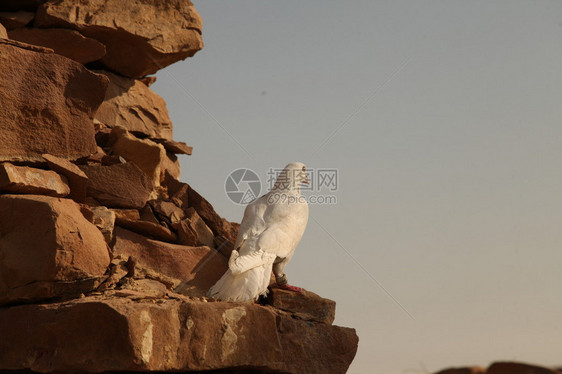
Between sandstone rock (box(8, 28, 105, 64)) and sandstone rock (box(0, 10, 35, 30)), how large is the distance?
0.20 feet

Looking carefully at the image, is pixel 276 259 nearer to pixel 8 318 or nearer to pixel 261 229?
pixel 261 229

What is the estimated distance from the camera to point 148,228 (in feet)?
25.3

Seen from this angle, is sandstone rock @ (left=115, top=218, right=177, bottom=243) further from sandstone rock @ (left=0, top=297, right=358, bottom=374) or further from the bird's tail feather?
sandstone rock @ (left=0, top=297, right=358, bottom=374)

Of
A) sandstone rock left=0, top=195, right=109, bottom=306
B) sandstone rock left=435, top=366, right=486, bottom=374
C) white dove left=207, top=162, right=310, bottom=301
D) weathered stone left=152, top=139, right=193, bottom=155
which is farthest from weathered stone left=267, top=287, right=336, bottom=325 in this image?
sandstone rock left=435, top=366, right=486, bottom=374

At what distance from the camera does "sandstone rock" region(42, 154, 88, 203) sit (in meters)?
6.81

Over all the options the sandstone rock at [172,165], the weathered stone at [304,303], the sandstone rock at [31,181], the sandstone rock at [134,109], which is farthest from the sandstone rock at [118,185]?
the weathered stone at [304,303]

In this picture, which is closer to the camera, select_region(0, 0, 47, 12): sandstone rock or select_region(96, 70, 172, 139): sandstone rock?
select_region(0, 0, 47, 12): sandstone rock

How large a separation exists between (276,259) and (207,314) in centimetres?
182

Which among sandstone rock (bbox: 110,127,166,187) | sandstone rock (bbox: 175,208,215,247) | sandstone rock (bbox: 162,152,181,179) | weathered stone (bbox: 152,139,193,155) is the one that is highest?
weathered stone (bbox: 152,139,193,155)

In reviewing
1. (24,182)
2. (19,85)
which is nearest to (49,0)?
(19,85)

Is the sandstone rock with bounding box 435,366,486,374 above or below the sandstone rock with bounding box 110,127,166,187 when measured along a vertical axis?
below

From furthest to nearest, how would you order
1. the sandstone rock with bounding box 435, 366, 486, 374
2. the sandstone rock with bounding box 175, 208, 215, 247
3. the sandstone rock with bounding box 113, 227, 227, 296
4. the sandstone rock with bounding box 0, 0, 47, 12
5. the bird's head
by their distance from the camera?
the bird's head, the sandstone rock with bounding box 0, 0, 47, 12, the sandstone rock with bounding box 175, 208, 215, 247, the sandstone rock with bounding box 113, 227, 227, 296, the sandstone rock with bounding box 435, 366, 486, 374

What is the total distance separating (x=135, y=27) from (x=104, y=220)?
3.10 metres

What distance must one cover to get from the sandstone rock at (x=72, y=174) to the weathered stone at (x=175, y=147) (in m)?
2.60
